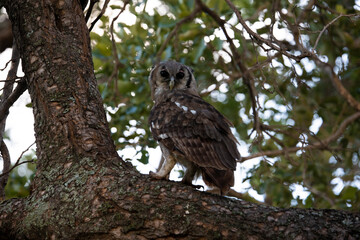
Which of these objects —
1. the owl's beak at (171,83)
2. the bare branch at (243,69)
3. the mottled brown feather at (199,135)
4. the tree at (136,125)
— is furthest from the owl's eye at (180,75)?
the bare branch at (243,69)

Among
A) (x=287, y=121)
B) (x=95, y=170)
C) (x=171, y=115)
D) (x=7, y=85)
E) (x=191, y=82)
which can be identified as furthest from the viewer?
(x=287, y=121)

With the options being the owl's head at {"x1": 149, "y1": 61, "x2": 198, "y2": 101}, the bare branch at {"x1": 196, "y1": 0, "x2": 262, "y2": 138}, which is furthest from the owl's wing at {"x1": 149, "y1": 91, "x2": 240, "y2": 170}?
the owl's head at {"x1": 149, "y1": 61, "x2": 198, "y2": 101}

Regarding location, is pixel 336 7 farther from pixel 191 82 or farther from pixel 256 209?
pixel 256 209

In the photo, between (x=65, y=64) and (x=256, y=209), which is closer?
(x=256, y=209)

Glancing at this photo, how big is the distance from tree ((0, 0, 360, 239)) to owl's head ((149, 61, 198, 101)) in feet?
0.86

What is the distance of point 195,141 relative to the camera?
292 centimetres

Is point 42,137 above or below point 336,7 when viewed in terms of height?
below

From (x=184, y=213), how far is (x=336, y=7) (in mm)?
3435

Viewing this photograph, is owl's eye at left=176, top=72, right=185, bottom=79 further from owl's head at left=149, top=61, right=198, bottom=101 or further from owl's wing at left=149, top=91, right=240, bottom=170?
owl's wing at left=149, top=91, right=240, bottom=170

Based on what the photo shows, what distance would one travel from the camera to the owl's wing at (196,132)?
2807mm

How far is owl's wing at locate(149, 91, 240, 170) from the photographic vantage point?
2807mm

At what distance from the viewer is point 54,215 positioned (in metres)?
2.36

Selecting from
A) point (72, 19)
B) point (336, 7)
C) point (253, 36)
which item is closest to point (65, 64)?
point (72, 19)

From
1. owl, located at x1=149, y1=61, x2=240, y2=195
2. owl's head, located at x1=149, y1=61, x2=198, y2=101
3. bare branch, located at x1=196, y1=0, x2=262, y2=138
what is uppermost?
owl's head, located at x1=149, y1=61, x2=198, y2=101
